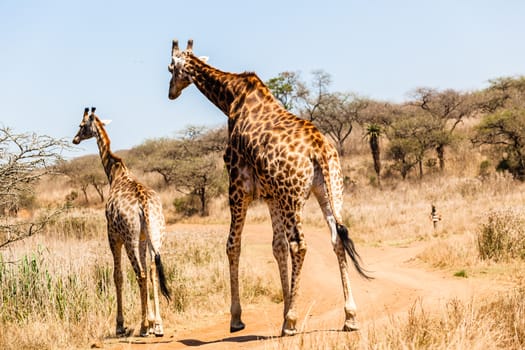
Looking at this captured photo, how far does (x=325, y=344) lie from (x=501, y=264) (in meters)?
7.20

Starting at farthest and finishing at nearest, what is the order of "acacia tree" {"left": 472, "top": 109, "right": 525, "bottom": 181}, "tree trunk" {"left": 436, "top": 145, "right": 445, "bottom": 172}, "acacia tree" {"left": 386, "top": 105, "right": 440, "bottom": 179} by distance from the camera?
"acacia tree" {"left": 386, "top": 105, "right": 440, "bottom": 179} → "tree trunk" {"left": 436, "top": 145, "right": 445, "bottom": 172} → "acacia tree" {"left": 472, "top": 109, "right": 525, "bottom": 181}

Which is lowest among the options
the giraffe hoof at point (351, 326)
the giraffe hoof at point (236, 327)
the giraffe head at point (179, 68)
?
the giraffe hoof at point (236, 327)

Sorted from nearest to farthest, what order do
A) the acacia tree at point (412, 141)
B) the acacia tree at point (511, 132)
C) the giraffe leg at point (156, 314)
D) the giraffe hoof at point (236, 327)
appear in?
the giraffe hoof at point (236, 327) → the giraffe leg at point (156, 314) → the acacia tree at point (511, 132) → the acacia tree at point (412, 141)

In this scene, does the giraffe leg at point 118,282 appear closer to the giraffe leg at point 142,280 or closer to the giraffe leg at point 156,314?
the giraffe leg at point 142,280

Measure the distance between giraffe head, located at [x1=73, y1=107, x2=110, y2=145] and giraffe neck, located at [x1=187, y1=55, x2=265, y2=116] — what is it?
8.47 feet

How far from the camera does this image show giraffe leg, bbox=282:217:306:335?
6.58m

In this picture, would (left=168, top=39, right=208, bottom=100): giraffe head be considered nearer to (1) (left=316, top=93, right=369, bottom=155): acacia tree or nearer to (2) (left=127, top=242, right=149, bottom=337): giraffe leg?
(2) (left=127, top=242, right=149, bottom=337): giraffe leg

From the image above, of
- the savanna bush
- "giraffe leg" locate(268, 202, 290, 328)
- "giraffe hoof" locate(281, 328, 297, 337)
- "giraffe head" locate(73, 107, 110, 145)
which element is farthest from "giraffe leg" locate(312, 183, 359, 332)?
the savanna bush

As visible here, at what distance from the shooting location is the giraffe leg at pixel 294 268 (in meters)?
6.58

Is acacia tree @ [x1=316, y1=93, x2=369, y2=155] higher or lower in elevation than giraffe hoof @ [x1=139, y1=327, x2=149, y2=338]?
higher

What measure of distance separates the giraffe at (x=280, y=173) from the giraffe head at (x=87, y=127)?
2851 mm

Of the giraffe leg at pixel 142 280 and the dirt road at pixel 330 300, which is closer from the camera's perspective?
the dirt road at pixel 330 300

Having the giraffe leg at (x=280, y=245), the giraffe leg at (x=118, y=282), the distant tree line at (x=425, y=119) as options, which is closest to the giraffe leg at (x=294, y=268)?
the giraffe leg at (x=280, y=245)

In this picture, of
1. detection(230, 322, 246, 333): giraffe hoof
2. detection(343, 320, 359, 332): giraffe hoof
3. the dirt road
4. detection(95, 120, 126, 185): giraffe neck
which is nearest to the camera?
detection(343, 320, 359, 332): giraffe hoof
